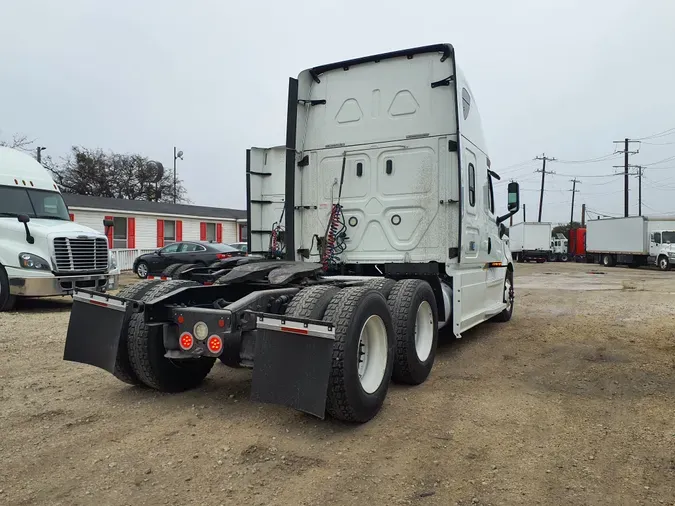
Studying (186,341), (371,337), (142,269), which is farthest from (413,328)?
(142,269)

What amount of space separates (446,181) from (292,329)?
3338 mm

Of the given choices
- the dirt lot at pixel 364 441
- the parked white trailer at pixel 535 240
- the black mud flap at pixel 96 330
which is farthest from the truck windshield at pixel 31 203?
the parked white trailer at pixel 535 240

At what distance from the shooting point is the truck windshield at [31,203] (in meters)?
10.6

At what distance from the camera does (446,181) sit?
6.21 metres

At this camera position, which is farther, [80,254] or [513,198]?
[80,254]

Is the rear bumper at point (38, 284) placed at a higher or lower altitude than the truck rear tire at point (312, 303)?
lower

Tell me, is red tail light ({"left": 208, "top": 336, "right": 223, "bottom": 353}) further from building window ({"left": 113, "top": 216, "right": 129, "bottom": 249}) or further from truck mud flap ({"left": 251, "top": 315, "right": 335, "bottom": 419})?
building window ({"left": 113, "top": 216, "right": 129, "bottom": 249})

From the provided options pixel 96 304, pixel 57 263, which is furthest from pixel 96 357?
pixel 57 263

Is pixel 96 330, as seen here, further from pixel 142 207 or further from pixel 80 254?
pixel 142 207

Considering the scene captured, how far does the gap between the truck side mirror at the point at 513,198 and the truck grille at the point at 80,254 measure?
8.21 metres

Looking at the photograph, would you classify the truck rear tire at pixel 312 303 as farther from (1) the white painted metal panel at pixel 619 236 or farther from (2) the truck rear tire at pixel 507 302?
(1) the white painted metal panel at pixel 619 236

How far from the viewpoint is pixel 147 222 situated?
28.2m

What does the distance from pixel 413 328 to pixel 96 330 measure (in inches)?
111

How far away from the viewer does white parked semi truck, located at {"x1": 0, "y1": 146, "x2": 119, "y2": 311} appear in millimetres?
9969
